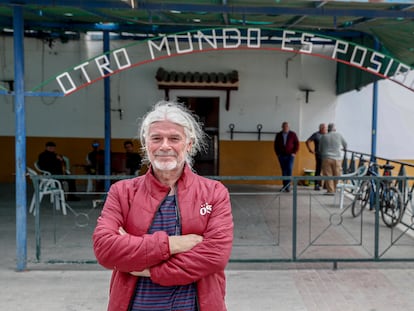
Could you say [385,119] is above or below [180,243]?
above

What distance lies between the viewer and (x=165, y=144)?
199 centimetres

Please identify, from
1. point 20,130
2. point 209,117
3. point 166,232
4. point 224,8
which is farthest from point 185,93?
point 166,232

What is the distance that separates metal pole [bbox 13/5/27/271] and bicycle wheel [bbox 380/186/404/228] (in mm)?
4766

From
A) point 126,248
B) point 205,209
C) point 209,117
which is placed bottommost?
point 126,248

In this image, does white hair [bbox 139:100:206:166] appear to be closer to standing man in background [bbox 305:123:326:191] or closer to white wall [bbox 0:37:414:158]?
standing man in background [bbox 305:123:326:191]

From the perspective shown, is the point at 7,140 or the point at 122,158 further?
the point at 7,140

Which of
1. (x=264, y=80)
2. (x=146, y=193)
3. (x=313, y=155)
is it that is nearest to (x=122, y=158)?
(x=264, y=80)

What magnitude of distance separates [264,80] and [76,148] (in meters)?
4.85

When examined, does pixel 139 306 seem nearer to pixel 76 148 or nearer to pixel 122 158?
pixel 122 158

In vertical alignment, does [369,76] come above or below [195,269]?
above

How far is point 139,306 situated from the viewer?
1.95 meters

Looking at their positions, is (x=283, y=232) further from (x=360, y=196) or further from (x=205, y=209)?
(x=205, y=209)

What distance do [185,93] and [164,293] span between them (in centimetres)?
950

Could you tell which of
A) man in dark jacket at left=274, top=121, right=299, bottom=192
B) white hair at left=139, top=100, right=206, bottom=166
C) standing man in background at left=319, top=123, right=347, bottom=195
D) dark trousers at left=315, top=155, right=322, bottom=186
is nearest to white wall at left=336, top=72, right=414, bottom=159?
dark trousers at left=315, top=155, right=322, bottom=186
